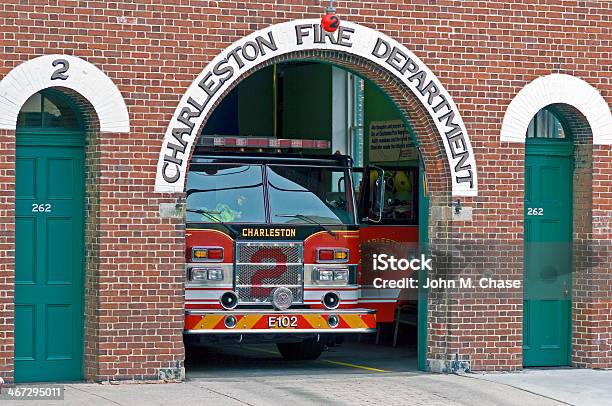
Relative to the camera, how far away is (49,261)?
13805 millimetres

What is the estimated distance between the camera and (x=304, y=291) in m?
15.5

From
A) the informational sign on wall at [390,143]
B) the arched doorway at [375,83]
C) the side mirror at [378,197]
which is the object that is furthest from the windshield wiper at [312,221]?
the informational sign on wall at [390,143]

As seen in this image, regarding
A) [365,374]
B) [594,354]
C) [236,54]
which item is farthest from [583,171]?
[236,54]

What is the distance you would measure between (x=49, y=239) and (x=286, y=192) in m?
3.31

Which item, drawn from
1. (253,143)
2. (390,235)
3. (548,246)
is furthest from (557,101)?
(253,143)

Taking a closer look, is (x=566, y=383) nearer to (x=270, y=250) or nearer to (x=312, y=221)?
(x=312, y=221)

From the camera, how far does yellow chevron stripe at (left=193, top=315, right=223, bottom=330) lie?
48.8ft

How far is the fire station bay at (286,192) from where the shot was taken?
1363 centimetres

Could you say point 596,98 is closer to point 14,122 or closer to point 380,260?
point 380,260

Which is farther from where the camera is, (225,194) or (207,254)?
(225,194)

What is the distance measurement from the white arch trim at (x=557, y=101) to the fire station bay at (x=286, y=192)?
27 millimetres

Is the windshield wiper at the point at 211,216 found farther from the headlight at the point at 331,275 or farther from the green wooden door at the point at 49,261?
the green wooden door at the point at 49,261

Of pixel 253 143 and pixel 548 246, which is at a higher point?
pixel 253 143

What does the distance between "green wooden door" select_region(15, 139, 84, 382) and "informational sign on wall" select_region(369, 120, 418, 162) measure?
23.7ft
